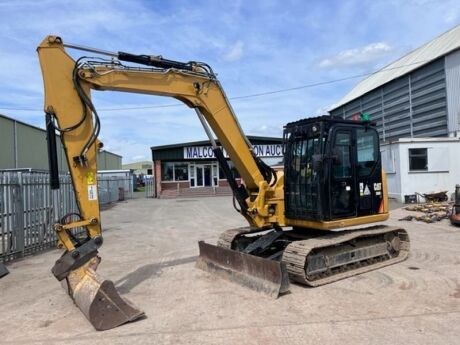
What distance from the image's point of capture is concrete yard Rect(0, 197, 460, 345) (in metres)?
5.25

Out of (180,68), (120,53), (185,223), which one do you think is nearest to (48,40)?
(120,53)

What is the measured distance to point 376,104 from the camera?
30797 millimetres

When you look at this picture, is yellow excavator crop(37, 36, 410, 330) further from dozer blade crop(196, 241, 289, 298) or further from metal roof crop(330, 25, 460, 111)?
metal roof crop(330, 25, 460, 111)

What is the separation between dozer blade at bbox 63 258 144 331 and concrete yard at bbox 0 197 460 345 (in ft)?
0.42

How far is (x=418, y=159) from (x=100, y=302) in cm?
1852

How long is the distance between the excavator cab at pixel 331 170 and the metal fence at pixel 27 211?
653cm

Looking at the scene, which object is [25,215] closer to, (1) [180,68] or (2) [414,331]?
(1) [180,68]

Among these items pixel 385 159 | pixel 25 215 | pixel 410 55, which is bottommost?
pixel 25 215

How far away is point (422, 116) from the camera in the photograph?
25469mm

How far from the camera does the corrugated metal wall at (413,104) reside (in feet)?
78.6

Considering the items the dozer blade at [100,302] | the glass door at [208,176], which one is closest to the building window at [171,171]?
the glass door at [208,176]

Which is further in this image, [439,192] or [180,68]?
[439,192]

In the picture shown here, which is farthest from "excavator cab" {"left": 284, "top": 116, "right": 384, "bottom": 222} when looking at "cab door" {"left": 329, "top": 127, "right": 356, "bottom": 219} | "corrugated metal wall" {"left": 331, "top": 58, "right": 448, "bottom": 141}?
"corrugated metal wall" {"left": 331, "top": 58, "right": 448, "bottom": 141}

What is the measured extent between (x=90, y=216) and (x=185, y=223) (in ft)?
34.9
